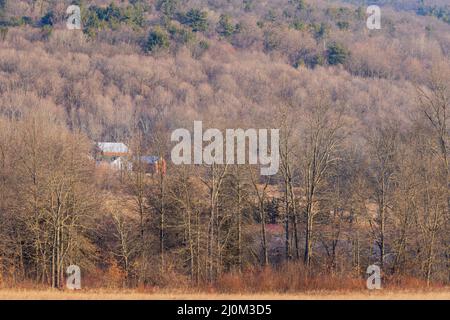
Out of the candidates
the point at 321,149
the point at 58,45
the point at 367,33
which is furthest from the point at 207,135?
the point at 367,33

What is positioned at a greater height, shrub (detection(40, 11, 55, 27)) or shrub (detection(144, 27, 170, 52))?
shrub (detection(40, 11, 55, 27))

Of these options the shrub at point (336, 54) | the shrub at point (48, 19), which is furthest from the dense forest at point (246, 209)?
the shrub at point (48, 19)

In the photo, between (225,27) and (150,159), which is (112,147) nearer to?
(150,159)

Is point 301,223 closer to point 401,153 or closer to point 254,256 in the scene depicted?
point 254,256

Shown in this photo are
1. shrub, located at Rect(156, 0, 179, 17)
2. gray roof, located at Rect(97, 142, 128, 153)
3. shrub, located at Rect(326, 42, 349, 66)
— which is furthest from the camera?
shrub, located at Rect(156, 0, 179, 17)

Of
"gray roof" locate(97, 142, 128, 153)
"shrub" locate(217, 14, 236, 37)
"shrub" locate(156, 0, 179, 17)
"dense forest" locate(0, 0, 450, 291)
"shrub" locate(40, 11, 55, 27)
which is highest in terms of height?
"shrub" locate(156, 0, 179, 17)

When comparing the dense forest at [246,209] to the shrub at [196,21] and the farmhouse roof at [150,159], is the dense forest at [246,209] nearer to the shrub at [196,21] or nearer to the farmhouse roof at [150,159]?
the farmhouse roof at [150,159]

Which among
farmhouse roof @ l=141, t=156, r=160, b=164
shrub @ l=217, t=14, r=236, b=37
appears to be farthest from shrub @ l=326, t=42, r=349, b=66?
farmhouse roof @ l=141, t=156, r=160, b=164

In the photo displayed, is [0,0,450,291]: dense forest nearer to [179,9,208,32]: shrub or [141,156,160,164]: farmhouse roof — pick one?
[141,156,160,164]: farmhouse roof
